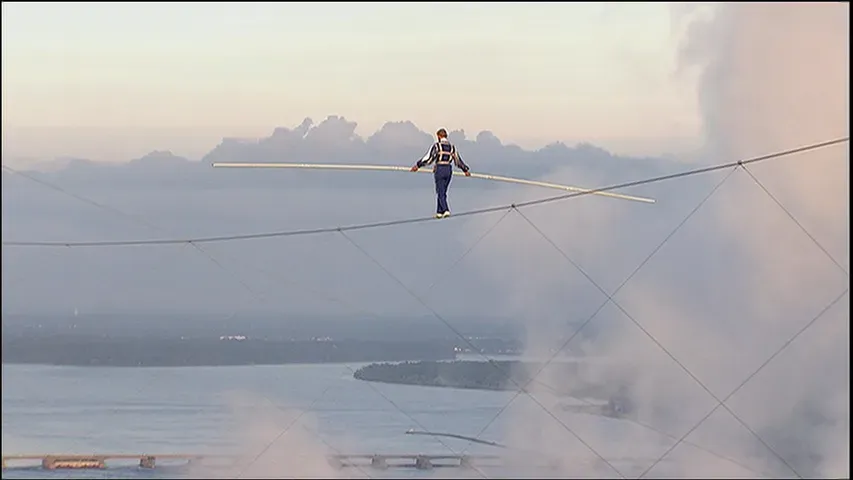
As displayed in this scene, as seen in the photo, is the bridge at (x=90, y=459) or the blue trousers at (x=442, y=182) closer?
the blue trousers at (x=442, y=182)

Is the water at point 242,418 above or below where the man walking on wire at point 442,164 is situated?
below

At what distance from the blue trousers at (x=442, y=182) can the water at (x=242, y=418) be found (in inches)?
850

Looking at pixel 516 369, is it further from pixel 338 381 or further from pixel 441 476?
pixel 441 476

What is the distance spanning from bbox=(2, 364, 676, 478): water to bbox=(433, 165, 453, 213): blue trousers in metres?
21.6

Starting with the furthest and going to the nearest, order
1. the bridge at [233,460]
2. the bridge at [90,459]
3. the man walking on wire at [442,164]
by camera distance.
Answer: the bridge at [233,460] < the bridge at [90,459] < the man walking on wire at [442,164]

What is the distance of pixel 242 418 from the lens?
163 ft

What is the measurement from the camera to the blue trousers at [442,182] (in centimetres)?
2102

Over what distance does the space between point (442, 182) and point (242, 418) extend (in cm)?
2976

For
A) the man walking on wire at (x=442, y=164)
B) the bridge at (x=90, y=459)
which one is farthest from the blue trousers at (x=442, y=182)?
the bridge at (x=90, y=459)

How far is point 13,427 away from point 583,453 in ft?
54.5

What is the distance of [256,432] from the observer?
157ft

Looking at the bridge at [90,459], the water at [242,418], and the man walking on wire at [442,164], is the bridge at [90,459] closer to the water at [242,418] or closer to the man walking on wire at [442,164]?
the water at [242,418]

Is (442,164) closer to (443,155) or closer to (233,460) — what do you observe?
(443,155)

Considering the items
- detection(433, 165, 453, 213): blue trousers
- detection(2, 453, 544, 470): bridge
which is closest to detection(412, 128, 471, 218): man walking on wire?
detection(433, 165, 453, 213): blue trousers
